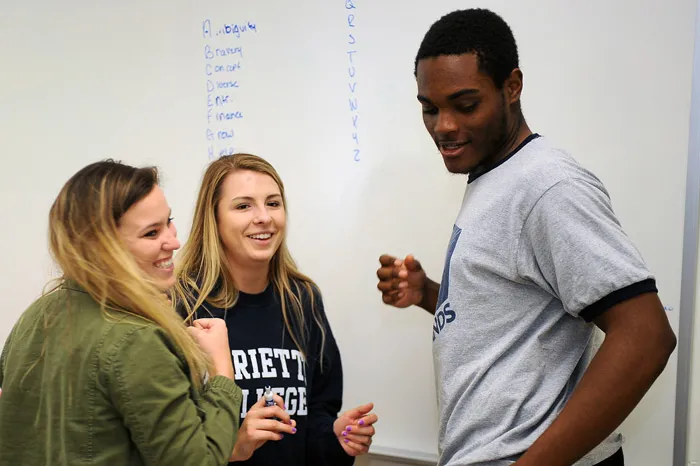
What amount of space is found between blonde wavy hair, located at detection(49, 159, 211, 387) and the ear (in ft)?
2.20

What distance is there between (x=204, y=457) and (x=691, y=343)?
115cm

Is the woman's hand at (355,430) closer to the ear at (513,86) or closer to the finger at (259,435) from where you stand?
the finger at (259,435)

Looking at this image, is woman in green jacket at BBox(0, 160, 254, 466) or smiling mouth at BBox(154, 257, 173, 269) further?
smiling mouth at BBox(154, 257, 173, 269)

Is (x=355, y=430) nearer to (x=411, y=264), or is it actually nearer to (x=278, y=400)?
(x=278, y=400)

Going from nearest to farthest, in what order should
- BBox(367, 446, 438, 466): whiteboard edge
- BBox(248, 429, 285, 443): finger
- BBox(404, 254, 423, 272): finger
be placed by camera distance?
BBox(248, 429, 285, 443): finger
BBox(404, 254, 423, 272): finger
BBox(367, 446, 438, 466): whiteboard edge

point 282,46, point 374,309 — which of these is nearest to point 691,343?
point 374,309

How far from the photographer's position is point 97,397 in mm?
969

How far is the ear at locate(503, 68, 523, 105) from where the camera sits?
3.60ft

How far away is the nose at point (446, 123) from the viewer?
1105 millimetres

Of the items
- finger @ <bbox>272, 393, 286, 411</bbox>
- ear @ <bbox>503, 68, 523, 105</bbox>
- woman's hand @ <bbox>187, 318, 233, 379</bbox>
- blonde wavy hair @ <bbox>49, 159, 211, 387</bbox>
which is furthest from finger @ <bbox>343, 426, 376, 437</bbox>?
ear @ <bbox>503, 68, 523, 105</bbox>

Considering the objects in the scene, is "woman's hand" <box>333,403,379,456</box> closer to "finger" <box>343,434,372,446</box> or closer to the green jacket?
"finger" <box>343,434,372,446</box>

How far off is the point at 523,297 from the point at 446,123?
335mm

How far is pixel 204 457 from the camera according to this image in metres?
1.01

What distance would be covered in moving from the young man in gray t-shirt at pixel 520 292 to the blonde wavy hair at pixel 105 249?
482mm
